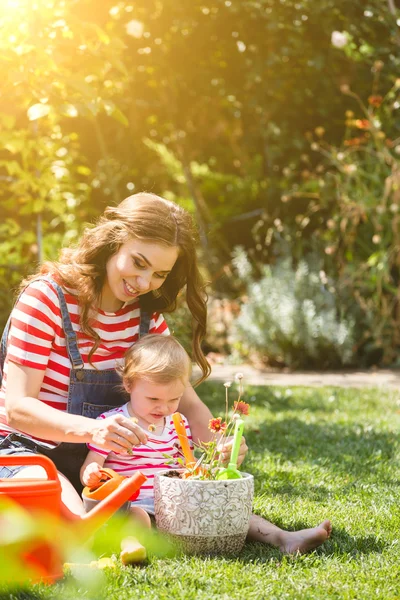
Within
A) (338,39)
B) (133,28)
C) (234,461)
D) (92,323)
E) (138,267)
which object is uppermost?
(133,28)

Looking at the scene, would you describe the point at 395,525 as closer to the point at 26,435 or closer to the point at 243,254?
the point at 26,435

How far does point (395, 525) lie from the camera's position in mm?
2281

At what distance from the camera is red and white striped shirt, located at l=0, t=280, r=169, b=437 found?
2.23m

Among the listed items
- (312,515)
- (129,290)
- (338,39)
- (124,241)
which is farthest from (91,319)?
(338,39)

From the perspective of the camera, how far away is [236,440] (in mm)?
2078

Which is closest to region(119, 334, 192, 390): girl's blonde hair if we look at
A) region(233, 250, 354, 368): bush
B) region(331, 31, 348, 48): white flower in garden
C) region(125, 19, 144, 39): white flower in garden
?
region(233, 250, 354, 368): bush

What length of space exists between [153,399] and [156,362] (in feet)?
0.37

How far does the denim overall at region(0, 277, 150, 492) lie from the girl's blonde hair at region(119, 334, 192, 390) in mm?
80

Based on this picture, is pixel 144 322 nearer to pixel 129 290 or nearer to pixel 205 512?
pixel 129 290

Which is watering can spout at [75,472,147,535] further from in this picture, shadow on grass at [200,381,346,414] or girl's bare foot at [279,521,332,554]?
shadow on grass at [200,381,346,414]

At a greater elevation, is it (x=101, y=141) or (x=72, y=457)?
(x=101, y=141)

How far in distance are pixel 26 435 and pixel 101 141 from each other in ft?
16.4

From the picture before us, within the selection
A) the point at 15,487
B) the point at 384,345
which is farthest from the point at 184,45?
the point at 15,487

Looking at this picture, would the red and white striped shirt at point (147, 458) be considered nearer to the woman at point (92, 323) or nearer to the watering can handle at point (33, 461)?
the woman at point (92, 323)
